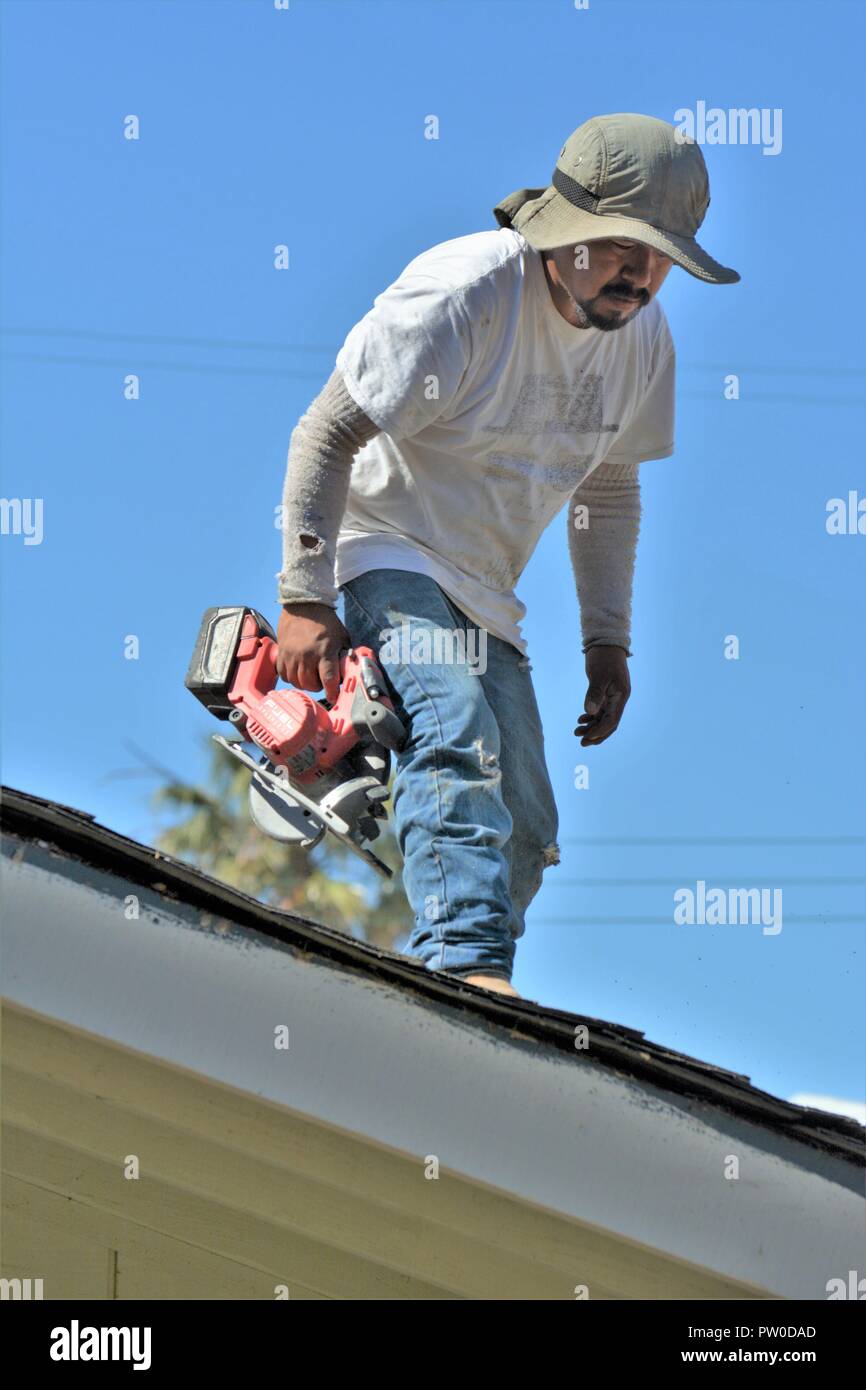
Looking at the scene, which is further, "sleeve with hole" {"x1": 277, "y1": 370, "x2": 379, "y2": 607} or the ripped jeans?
"sleeve with hole" {"x1": 277, "y1": 370, "x2": 379, "y2": 607}

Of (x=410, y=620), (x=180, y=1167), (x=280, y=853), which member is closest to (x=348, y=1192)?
(x=180, y=1167)

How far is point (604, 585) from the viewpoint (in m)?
4.48

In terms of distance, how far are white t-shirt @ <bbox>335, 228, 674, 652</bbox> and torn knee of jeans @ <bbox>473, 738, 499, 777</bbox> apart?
42cm

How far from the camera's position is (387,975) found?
2.23 meters

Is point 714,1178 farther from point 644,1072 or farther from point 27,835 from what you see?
point 27,835

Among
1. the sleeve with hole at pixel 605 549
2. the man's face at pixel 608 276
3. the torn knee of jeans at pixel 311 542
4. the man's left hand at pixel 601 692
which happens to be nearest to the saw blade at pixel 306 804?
the torn knee of jeans at pixel 311 542

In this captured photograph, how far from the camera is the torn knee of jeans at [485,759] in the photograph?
3498 mm

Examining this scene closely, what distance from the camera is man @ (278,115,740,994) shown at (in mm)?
3480

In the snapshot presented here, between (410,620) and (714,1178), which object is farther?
(410,620)

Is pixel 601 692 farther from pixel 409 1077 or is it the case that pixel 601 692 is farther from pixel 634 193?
pixel 409 1077

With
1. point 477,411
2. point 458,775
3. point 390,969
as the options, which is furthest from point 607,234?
point 390,969

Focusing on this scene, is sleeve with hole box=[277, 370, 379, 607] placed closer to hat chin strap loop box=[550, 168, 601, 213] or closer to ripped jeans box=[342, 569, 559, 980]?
ripped jeans box=[342, 569, 559, 980]

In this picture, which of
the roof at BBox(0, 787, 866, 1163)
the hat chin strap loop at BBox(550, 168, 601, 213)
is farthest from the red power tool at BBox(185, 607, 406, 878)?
the roof at BBox(0, 787, 866, 1163)
